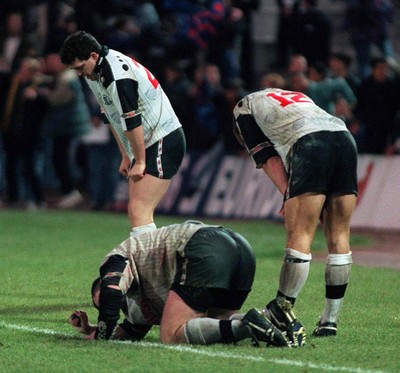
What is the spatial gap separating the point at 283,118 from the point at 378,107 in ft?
31.0

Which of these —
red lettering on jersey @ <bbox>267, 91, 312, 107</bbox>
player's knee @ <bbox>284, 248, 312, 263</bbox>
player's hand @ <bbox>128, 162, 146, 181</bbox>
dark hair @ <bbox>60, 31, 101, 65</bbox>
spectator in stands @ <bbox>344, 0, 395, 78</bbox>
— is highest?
dark hair @ <bbox>60, 31, 101, 65</bbox>

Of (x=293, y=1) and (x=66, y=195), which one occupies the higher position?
(x=293, y=1)

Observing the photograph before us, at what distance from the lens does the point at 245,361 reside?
6.57 m

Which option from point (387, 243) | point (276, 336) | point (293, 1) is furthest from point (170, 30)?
point (276, 336)

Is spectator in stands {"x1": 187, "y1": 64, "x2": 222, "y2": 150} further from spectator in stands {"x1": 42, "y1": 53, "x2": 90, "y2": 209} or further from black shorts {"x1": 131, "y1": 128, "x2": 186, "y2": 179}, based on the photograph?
black shorts {"x1": 131, "y1": 128, "x2": 186, "y2": 179}

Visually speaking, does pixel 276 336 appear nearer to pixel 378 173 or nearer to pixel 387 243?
pixel 387 243

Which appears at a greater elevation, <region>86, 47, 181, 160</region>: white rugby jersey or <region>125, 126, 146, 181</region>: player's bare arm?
<region>86, 47, 181, 160</region>: white rugby jersey

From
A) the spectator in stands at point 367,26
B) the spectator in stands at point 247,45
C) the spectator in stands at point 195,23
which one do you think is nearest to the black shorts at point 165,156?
the spectator in stands at point 367,26

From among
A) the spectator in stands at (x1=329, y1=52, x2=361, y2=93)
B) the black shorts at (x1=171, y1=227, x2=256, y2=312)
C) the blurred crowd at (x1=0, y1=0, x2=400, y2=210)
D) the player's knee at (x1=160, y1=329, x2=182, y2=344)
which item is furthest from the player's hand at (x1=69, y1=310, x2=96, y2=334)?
the spectator in stands at (x1=329, y1=52, x2=361, y2=93)

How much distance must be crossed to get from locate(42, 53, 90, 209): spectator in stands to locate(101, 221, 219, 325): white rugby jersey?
1259 centimetres

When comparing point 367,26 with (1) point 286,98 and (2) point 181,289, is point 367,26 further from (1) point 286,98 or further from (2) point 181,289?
(2) point 181,289

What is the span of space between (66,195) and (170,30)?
359 centimetres

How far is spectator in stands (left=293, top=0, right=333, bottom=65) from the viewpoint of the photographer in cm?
1905

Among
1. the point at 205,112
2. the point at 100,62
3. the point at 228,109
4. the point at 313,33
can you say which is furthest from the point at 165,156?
the point at 313,33
